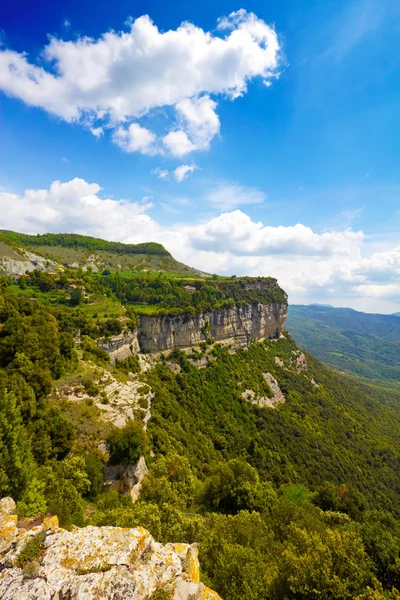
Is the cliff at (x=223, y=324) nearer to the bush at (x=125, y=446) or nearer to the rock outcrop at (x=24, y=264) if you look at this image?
the bush at (x=125, y=446)

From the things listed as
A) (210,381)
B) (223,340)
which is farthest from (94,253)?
(210,381)

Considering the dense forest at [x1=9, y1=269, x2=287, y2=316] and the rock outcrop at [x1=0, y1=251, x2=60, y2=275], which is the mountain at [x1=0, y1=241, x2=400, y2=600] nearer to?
the dense forest at [x1=9, y1=269, x2=287, y2=316]

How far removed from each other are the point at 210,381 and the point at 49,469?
203 feet

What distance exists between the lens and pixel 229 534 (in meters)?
21.3

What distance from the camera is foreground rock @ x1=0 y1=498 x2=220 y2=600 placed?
29.3 feet

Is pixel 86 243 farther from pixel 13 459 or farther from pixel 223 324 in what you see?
pixel 13 459

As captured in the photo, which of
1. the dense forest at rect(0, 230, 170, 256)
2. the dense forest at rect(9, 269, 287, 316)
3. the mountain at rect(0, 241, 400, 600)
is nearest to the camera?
the mountain at rect(0, 241, 400, 600)

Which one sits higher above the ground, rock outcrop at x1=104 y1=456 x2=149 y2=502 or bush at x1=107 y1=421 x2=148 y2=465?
bush at x1=107 y1=421 x2=148 y2=465

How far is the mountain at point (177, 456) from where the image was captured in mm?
11961

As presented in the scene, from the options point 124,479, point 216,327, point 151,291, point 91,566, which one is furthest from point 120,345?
point 91,566

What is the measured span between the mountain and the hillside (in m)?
35.5

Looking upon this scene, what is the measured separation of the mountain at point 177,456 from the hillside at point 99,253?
1399 inches

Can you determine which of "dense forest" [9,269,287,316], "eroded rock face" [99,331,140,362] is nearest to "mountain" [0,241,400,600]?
"eroded rock face" [99,331,140,362]

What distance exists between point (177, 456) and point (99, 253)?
5207 inches
